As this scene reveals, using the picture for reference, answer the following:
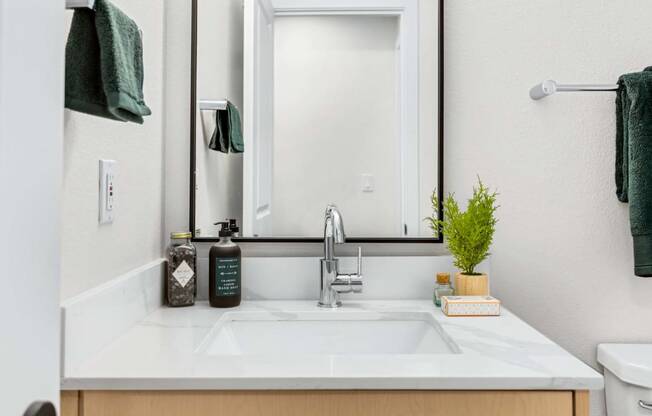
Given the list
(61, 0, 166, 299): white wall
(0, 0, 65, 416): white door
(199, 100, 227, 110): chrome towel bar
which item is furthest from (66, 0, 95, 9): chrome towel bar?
(199, 100, 227, 110): chrome towel bar

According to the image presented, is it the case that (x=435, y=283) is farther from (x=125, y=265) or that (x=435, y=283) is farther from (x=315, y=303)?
(x=125, y=265)

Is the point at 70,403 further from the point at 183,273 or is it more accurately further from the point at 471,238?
the point at 471,238

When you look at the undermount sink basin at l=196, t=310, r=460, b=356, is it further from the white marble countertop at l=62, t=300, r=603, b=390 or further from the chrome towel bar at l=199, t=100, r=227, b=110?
the chrome towel bar at l=199, t=100, r=227, b=110

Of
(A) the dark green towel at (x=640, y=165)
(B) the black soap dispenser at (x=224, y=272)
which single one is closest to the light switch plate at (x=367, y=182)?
(B) the black soap dispenser at (x=224, y=272)

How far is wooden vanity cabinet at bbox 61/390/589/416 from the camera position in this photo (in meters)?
0.81

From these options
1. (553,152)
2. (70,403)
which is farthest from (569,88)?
(70,403)

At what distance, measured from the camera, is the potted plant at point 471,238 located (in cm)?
124

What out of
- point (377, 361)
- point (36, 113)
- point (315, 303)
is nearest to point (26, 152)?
point (36, 113)

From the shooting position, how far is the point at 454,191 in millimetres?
1396

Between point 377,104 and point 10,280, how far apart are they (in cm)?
114

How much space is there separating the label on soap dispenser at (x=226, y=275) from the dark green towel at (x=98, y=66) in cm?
52

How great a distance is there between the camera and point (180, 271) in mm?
1273

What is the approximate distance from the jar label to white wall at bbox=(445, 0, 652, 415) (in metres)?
0.70

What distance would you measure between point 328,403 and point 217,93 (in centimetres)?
88
